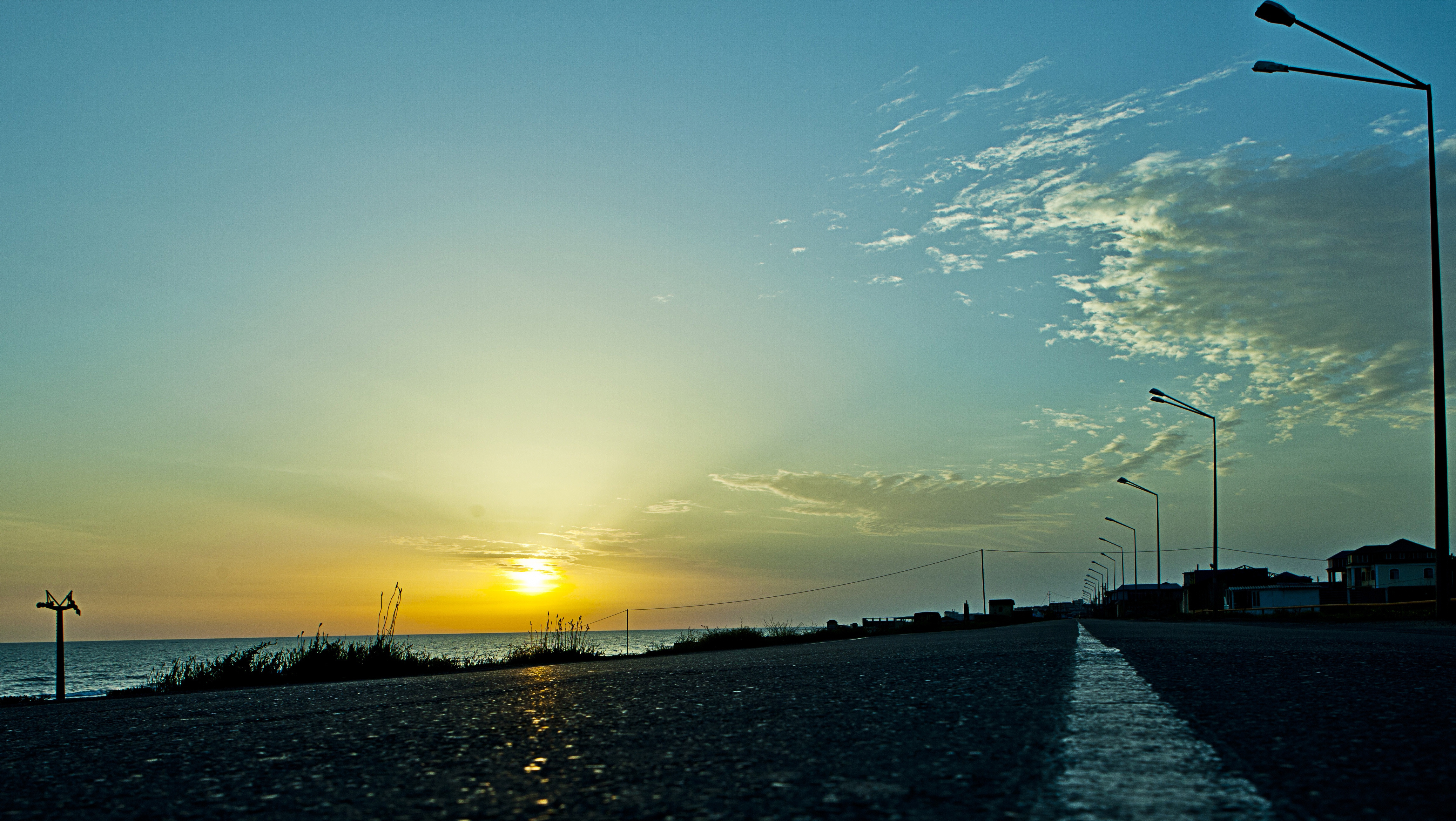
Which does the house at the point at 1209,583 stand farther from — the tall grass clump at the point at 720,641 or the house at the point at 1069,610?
the tall grass clump at the point at 720,641

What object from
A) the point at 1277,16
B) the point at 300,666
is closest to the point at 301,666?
the point at 300,666

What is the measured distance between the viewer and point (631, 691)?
555cm

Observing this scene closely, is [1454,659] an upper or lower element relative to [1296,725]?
lower

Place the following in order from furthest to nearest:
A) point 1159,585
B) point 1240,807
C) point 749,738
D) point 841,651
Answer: point 1159,585, point 841,651, point 749,738, point 1240,807

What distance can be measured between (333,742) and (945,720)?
7.63 feet

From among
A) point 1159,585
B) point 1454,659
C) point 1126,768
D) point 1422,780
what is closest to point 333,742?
point 1126,768

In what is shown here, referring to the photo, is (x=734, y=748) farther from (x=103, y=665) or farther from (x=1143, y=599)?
(x=1143, y=599)

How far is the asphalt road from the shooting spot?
2230 millimetres

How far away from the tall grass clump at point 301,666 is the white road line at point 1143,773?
33.2 feet

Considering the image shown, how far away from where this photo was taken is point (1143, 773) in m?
2.40

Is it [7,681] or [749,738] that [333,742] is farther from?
[7,681]

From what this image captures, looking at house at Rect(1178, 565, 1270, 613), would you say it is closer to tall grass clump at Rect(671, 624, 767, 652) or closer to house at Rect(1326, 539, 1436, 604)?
house at Rect(1326, 539, 1436, 604)

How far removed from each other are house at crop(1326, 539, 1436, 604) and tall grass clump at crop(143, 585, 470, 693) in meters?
102

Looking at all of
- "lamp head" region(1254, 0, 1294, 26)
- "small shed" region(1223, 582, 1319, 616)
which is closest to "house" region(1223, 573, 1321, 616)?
"small shed" region(1223, 582, 1319, 616)
